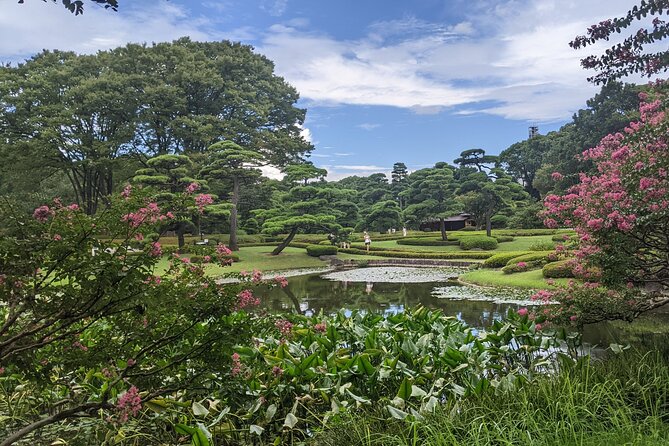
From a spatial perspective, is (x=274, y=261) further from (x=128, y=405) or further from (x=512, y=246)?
(x=128, y=405)

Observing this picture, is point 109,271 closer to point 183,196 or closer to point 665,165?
point 183,196

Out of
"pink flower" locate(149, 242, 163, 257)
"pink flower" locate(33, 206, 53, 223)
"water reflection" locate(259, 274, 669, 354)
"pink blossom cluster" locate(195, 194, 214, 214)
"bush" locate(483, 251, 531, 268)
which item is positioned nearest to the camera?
"pink flower" locate(33, 206, 53, 223)

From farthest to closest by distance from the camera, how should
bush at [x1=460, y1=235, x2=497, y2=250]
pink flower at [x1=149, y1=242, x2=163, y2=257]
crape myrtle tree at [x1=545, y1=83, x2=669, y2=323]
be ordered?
bush at [x1=460, y1=235, x2=497, y2=250] → crape myrtle tree at [x1=545, y1=83, x2=669, y2=323] → pink flower at [x1=149, y1=242, x2=163, y2=257]

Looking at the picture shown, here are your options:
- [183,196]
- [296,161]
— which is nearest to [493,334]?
[183,196]

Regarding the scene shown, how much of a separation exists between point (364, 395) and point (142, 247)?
1.89 metres

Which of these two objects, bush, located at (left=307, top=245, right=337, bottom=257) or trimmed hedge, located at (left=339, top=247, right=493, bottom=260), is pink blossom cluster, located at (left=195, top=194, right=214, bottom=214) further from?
bush, located at (left=307, top=245, right=337, bottom=257)

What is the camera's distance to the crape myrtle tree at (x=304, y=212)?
69.6ft

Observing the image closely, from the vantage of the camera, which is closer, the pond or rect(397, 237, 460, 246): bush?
the pond

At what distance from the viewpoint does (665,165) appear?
4.15 m

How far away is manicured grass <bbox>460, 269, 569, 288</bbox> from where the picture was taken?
12.1 meters

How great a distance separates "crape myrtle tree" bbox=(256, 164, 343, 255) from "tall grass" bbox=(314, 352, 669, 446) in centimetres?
1819

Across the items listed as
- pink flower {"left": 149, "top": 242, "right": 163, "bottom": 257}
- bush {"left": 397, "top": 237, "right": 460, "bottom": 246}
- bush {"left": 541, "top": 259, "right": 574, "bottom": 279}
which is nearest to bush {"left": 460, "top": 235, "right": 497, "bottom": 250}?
bush {"left": 397, "top": 237, "right": 460, "bottom": 246}

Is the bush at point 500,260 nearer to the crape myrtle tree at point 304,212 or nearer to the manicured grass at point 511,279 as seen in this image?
the manicured grass at point 511,279

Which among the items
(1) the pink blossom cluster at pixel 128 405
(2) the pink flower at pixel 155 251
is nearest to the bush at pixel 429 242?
(2) the pink flower at pixel 155 251
